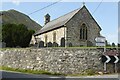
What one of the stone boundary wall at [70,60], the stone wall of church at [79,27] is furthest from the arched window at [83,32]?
the stone boundary wall at [70,60]

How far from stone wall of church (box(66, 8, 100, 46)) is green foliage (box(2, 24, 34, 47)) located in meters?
15.6

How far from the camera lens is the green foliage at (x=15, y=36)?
57.7 meters

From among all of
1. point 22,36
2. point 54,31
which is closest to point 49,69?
point 54,31

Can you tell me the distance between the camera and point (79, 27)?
1860 inches

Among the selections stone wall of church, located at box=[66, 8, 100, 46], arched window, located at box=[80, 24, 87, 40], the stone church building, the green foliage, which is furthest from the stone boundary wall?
the green foliage

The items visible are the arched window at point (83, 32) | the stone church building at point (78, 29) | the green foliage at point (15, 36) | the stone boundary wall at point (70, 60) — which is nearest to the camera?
the stone boundary wall at point (70, 60)

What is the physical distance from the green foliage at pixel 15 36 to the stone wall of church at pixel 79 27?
616 inches

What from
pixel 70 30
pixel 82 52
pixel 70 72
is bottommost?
pixel 70 72

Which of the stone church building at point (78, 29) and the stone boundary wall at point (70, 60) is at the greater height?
the stone church building at point (78, 29)

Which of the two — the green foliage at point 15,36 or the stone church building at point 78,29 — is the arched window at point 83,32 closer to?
the stone church building at point 78,29

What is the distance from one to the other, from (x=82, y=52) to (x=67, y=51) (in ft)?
4.36

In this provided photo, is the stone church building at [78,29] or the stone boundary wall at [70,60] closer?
the stone boundary wall at [70,60]

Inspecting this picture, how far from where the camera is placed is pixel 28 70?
26422mm

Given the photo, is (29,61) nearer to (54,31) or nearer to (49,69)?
(49,69)
